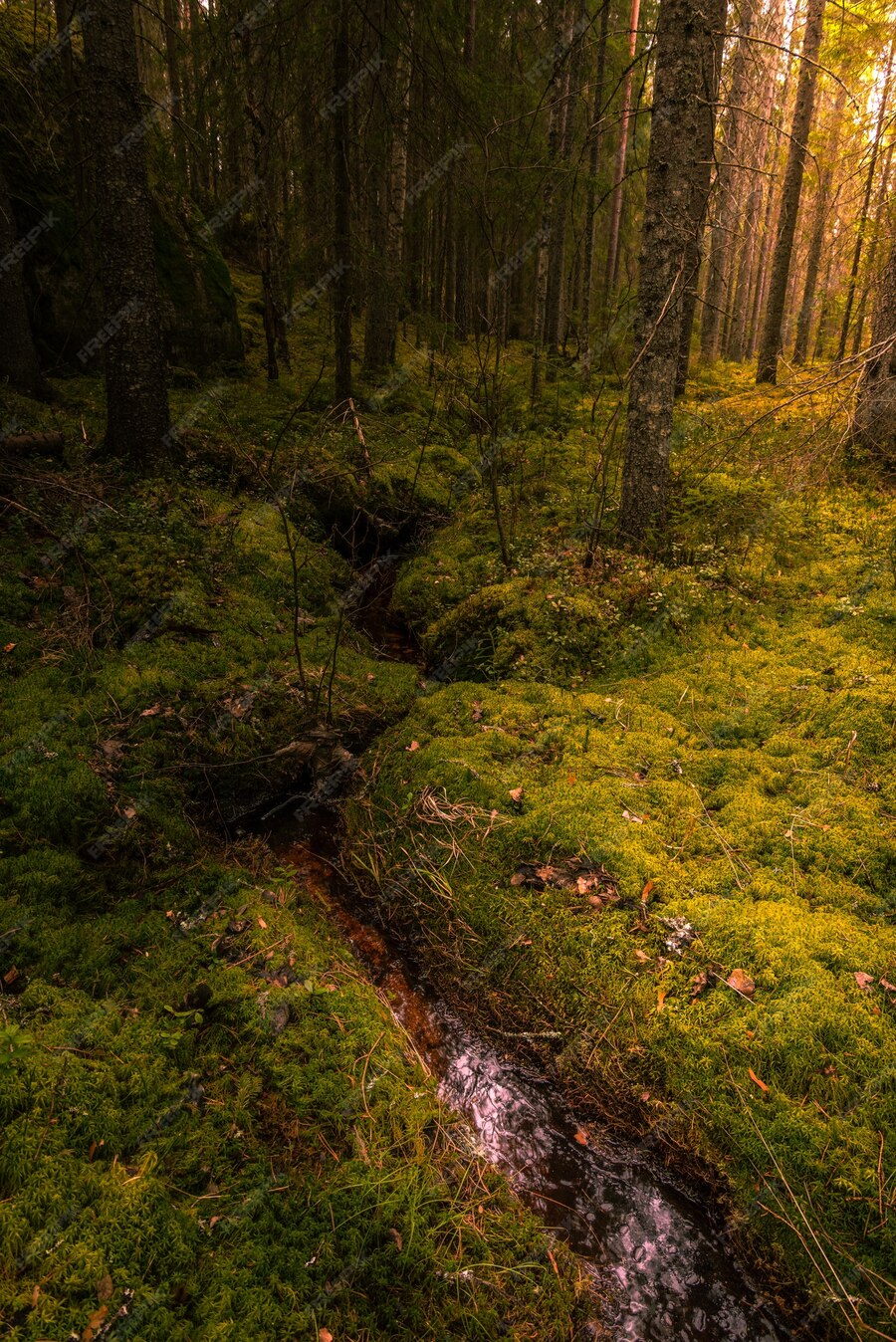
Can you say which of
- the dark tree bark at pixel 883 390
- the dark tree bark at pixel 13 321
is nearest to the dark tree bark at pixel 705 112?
the dark tree bark at pixel 883 390

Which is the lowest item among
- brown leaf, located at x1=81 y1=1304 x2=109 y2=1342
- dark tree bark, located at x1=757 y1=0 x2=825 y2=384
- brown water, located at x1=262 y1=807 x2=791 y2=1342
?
brown water, located at x1=262 y1=807 x2=791 y2=1342

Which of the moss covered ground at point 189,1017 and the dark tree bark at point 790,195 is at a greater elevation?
the dark tree bark at point 790,195

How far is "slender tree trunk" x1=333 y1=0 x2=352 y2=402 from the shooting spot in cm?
802

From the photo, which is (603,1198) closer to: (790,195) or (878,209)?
(878,209)

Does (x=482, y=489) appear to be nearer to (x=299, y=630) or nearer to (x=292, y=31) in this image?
(x=299, y=630)

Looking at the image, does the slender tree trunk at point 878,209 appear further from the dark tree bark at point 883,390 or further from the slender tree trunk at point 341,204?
the slender tree trunk at point 341,204

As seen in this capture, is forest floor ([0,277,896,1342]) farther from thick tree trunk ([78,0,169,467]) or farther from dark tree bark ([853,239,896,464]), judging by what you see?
thick tree trunk ([78,0,169,467])

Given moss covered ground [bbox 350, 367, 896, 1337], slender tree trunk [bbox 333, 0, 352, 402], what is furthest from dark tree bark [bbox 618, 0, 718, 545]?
slender tree trunk [bbox 333, 0, 352, 402]

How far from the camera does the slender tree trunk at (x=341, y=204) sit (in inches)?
316

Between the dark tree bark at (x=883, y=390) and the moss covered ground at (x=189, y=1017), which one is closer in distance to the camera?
the moss covered ground at (x=189, y=1017)

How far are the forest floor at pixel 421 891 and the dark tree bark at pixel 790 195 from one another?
21.0ft

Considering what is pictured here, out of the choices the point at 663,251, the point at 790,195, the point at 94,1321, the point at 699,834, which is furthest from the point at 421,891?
the point at 790,195

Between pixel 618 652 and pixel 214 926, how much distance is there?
3668 millimetres

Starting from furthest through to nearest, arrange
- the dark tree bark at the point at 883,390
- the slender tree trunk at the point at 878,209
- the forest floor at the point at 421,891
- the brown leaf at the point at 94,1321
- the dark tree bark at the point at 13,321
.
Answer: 1. the dark tree bark at the point at 13,321
2. the dark tree bark at the point at 883,390
3. the slender tree trunk at the point at 878,209
4. the forest floor at the point at 421,891
5. the brown leaf at the point at 94,1321
